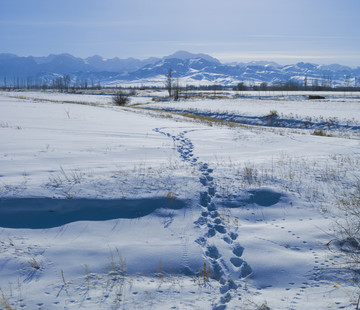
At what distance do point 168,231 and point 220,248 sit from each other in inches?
43.1

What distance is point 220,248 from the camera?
4.89 metres

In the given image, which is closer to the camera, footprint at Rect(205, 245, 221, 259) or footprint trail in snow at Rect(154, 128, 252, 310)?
footprint trail in snow at Rect(154, 128, 252, 310)

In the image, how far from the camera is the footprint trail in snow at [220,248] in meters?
4.14

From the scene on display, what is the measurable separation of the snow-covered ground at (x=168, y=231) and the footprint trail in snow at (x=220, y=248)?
0.07ft

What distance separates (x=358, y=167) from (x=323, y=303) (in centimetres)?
640

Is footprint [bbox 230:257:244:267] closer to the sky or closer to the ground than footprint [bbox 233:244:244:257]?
closer to the ground

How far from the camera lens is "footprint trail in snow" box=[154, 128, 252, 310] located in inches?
163

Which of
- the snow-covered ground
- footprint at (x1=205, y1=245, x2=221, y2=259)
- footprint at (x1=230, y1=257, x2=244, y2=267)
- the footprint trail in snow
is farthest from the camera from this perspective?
footprint at (x1=205, y1=245, x2=221, y2=259)

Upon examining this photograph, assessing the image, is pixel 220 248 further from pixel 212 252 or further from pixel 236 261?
pixel 236 261

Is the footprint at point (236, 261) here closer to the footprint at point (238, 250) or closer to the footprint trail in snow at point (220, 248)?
the footprint trail in snow at point (220, 248)

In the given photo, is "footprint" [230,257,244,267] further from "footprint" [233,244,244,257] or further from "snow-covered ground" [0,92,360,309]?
"footprint" [233,244,244,257]

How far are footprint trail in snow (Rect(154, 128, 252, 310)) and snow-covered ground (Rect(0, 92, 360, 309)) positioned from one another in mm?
21

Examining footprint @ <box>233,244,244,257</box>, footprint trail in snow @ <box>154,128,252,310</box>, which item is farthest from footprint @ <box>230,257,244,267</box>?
footprint @ <box>233,244,244,257</box>

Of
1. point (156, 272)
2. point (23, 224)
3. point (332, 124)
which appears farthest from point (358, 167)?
point (332, 124)
